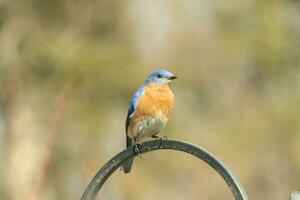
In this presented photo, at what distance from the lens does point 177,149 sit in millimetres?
4445

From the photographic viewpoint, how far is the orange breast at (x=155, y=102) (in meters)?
6.29

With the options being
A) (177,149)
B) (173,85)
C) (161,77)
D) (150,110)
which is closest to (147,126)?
(150,110)

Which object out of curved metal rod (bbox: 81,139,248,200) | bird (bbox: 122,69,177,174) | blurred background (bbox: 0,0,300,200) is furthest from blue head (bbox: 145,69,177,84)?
blurred background (bbox: 0,0,300,200)

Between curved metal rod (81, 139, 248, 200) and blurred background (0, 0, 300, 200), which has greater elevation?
blurred background (0, 0, 300, 200)

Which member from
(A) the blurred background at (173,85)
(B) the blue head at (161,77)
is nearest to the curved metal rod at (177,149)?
(B) the blue head at (161,77)

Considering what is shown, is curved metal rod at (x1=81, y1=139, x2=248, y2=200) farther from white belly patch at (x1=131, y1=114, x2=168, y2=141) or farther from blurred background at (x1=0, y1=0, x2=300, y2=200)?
blurred background at (x1=0, y1=0, x2=300, y2=200)

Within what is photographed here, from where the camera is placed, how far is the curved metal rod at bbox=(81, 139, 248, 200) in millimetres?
4156

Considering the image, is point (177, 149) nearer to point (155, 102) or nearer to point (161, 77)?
point (155, 102)

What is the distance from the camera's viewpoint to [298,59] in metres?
17.4

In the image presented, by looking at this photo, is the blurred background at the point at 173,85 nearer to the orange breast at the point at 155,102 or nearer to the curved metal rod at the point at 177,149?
the orange breast at the point at 155,102

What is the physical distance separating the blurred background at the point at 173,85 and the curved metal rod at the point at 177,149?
11237mm

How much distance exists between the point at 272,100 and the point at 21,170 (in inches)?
199

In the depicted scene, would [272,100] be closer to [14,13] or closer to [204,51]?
[204,51]

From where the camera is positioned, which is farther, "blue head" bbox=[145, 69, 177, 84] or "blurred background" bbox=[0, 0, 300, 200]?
"blurred background" bbox=[0, 0, 300, 200]
